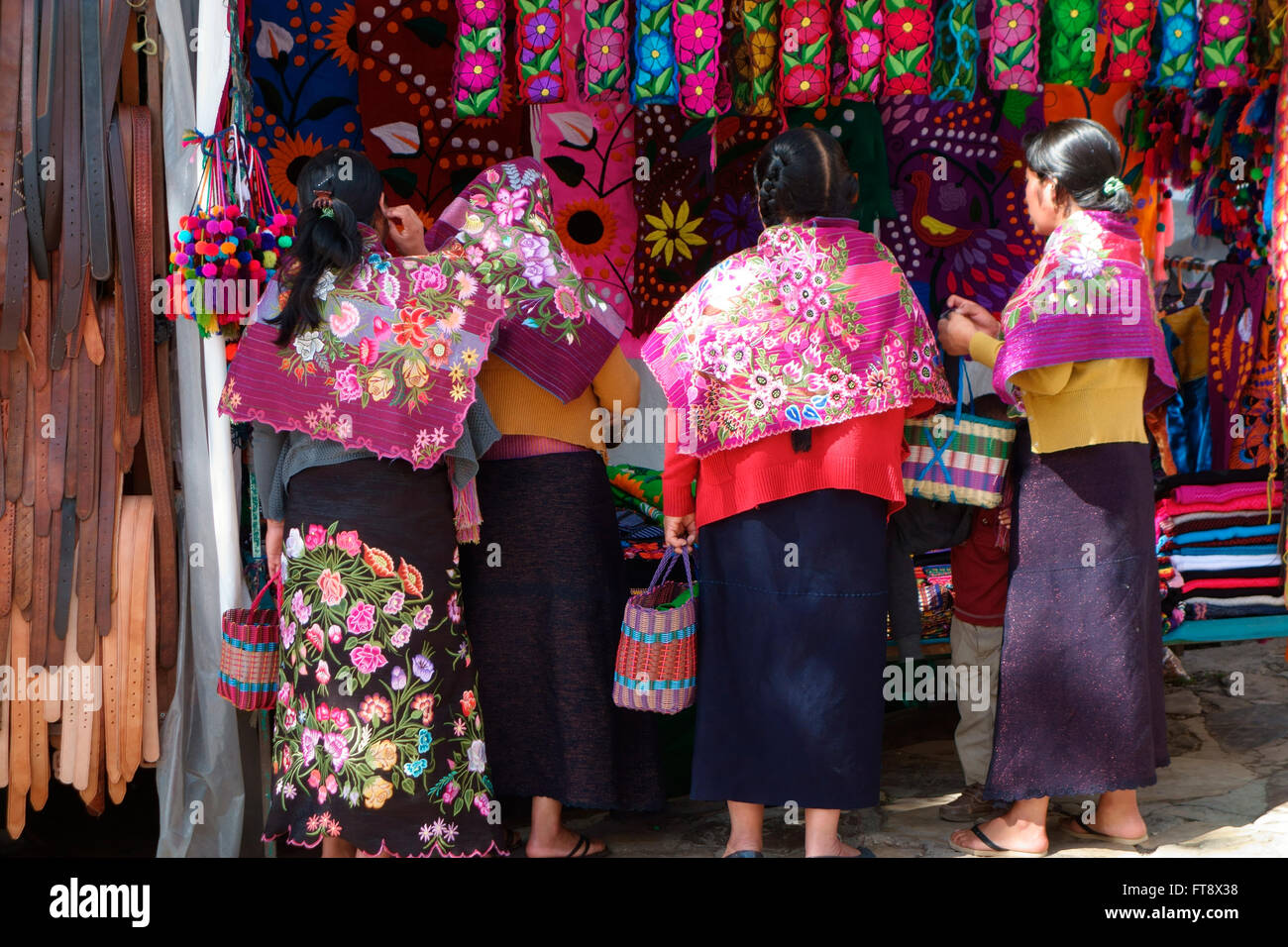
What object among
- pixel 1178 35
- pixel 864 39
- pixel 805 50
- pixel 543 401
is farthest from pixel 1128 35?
pixel 543 401

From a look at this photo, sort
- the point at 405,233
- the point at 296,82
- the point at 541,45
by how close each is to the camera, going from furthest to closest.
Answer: the point at 296,82 → the point at 541,45 → the point at 405,233

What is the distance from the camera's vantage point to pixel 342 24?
14.7ft

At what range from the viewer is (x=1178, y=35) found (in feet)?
14.1

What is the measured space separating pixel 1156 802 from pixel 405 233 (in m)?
2.74

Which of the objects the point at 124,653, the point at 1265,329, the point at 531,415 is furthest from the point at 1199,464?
the point at 124,653

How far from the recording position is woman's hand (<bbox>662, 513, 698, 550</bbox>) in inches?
137

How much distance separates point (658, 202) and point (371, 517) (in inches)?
80.5

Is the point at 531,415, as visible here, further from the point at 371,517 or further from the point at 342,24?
the point at 342,24

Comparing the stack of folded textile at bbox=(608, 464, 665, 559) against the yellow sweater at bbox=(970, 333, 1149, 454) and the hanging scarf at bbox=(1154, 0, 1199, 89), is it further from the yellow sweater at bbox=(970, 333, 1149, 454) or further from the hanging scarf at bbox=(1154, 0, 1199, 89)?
the hanging scarf at bbox=(1154, 0, 1199, 89)

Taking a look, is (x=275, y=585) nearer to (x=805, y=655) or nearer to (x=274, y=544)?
(x=274, y=544)

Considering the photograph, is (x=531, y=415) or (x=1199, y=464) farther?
(x=1199, y=464)

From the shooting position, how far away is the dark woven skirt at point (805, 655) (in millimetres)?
3301

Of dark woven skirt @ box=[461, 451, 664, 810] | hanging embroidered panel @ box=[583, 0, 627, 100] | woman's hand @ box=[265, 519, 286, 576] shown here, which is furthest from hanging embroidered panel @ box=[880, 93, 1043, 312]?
woman's hand @ box=[265, 519, 286, 576]

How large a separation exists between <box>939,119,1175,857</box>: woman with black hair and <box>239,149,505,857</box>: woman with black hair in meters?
1.43
